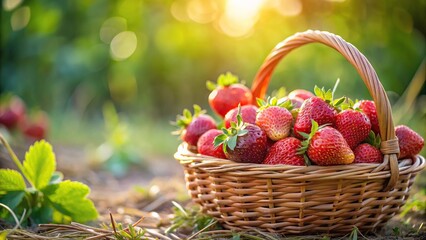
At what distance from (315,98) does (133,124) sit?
3.28 m

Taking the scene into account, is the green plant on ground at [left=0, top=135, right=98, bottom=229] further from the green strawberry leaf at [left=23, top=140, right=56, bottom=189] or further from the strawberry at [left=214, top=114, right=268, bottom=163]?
the strawberry at [left=214, top=114, right=268, bottom=163]

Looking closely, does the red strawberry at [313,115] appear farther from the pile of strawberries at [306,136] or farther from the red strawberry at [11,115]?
the red strawberry at [11,115]

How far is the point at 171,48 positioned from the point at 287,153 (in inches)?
145

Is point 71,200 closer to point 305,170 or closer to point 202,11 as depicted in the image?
point 305,170

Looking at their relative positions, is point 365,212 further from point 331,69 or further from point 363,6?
point 363,6

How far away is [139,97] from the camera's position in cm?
490

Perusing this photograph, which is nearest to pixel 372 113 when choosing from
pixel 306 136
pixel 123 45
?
pixel 306 136

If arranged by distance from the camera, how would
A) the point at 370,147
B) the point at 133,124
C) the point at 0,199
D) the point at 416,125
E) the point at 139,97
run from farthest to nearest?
1. the point at 139,97
2. the point at 133,124
3. the point at 416,125
4. the point at 0,199
5. the point at 370,147

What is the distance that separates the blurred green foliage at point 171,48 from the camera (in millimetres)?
3875

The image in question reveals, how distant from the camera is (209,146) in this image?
1371 millimetres

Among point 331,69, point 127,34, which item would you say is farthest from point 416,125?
point 127,34

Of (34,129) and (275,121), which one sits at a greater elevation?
(34,129)

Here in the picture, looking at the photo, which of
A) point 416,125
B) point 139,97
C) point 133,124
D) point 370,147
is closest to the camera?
point 370,147

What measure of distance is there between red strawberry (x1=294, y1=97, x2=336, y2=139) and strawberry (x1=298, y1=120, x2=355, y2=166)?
4cm
